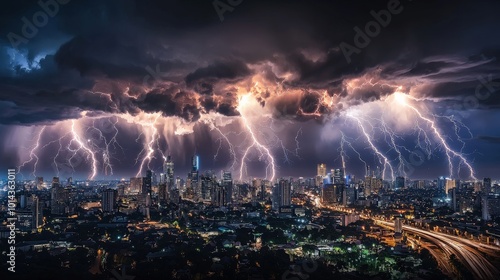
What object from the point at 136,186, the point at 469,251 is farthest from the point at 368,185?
the point at 469,251

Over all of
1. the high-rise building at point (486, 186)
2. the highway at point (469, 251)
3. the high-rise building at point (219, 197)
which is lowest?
the highway at point (469, 251)

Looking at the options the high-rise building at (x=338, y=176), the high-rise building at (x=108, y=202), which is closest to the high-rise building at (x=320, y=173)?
the high-rise building at (x=338, y=176)

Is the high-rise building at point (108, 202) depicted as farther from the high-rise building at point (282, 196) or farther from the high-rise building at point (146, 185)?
the high-rise building at point (282, 196)

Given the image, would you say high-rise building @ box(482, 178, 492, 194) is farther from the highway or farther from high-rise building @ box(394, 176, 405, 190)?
the highway

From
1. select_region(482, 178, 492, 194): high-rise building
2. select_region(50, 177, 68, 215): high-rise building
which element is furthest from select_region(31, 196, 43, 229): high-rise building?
select_region(482, 178, 492, 194): high-rise building

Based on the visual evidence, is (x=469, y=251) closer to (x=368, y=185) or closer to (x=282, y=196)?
(x=282, y=196)

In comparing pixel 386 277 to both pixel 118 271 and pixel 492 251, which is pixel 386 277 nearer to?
pixel 492 251

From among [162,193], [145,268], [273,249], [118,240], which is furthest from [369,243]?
[162,193]

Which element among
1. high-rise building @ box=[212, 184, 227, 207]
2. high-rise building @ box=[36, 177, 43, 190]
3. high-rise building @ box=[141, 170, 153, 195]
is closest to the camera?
high-rise building @ box=[141, 170, 153, 195]

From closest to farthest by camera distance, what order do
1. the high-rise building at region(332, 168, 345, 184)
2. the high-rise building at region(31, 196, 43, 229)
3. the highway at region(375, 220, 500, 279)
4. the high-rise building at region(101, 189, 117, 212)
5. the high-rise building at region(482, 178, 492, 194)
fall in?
the highway at region(375, 220, 500, 279) → the high-rise building at region(31, 196, 43, 229) → the high-rise building at region(101, 189, 117, 212) → the high-rise building at region(482, 178, 492, 194) → the high-rise building at region(332, 168, 345, 184)
